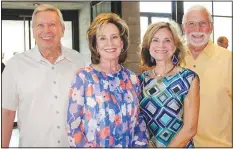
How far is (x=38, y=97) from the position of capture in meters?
1.75

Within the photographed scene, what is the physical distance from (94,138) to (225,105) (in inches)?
27.6

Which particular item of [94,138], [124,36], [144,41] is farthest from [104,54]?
[94,138]

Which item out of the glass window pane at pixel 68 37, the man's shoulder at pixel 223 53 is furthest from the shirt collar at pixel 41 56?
the glass window pane at pixel 68 37

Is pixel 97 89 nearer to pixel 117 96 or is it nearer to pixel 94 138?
pixel 117 96

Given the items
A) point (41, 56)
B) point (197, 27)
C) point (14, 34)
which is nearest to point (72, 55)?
point (41, 56)

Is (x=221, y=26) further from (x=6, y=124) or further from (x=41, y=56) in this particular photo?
(x=6, y=124)

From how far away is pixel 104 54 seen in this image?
1493mm

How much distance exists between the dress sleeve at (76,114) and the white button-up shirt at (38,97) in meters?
0.33

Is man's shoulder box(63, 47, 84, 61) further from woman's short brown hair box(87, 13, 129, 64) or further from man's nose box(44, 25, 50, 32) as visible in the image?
woman's short brown hair box(87, 13, 129, 64)

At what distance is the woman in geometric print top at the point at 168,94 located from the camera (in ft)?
4.89

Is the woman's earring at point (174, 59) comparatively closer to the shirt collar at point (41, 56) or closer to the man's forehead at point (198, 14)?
the man's forehead at point (198, 14)

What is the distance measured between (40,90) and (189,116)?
71 centimetres

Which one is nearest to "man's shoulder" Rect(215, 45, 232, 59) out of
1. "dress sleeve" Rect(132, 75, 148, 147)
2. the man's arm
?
"dress sleeve" Rect(132, 75, 148, 147)

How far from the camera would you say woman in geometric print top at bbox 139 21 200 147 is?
4.89 feet
